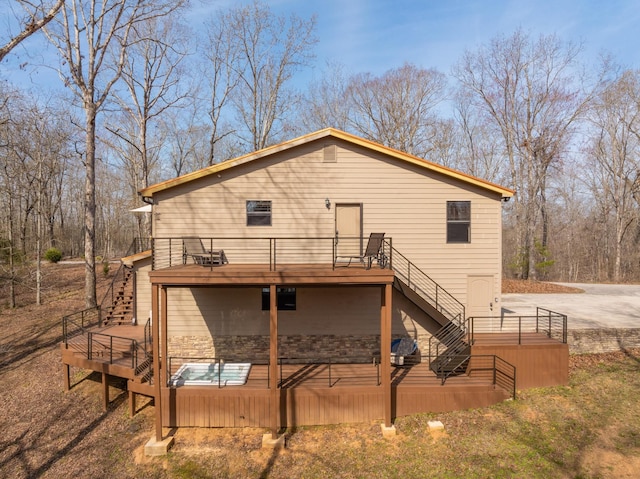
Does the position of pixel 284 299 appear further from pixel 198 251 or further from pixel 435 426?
pixel 435 426

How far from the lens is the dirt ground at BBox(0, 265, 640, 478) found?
277 inches

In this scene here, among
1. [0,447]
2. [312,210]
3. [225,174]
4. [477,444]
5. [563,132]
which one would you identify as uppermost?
[563,132]

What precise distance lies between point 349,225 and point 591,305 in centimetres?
1290

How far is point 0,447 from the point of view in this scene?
8.20 meters

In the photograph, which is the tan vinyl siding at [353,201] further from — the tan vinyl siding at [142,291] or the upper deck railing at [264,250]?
the tan vinyl siding at [142,291]

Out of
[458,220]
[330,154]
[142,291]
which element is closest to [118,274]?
[142,291]

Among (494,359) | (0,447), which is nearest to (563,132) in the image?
(494,359)

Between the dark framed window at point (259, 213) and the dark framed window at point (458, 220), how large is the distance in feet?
18.7

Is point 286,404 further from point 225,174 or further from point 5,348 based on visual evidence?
point 5,348

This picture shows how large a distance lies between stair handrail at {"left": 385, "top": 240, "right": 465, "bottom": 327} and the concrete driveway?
14.0ft

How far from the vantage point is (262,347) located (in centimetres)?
1063

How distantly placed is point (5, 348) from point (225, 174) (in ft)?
34.3

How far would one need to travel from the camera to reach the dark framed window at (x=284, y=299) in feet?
35.3

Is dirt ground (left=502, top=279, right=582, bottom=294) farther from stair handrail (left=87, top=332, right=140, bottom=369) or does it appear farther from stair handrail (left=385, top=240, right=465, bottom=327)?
stair handrail (left=87, top=332, right=140, bottom=369)
